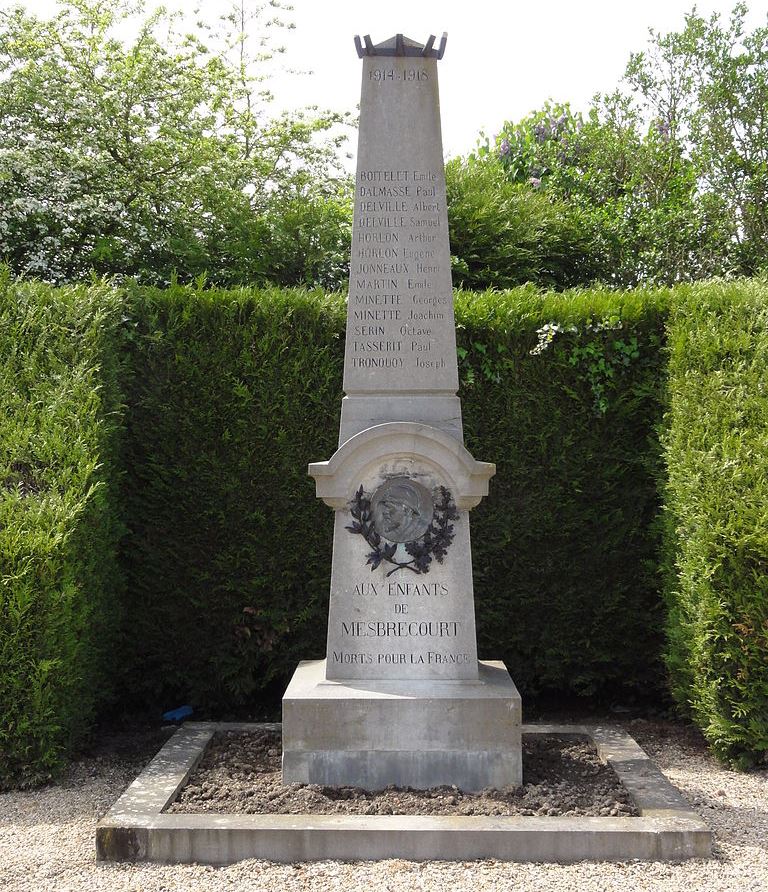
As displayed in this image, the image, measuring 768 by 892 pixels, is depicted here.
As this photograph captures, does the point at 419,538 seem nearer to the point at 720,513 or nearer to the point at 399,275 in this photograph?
the point at 399,275

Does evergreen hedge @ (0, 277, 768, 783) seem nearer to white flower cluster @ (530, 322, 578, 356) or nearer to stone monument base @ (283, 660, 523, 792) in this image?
white flower cluster @ (530, 322, 578, 356)

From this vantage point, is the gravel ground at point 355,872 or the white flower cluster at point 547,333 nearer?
the gravel ground at point 355,872

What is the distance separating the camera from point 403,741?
4.80 metres

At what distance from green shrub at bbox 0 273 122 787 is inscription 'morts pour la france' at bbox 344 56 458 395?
1807 mm

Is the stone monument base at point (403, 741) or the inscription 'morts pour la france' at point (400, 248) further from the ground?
the inscription 'morts pour la france' at point (400, 248)

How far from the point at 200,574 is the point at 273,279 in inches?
145

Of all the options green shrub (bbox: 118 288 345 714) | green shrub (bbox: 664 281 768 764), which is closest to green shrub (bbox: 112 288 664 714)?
green shrub (bbox: 118 288 345 714)

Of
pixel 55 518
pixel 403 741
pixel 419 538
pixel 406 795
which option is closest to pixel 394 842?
pixel 406 795

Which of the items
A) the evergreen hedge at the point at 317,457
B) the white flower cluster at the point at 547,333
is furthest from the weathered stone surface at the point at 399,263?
the white flower cluster at the point at 547,333

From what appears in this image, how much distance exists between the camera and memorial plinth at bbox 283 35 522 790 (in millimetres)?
4793

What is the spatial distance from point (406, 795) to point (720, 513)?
2485mm

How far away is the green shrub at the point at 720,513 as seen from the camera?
5.44 m

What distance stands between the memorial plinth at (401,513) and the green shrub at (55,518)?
4.54ft

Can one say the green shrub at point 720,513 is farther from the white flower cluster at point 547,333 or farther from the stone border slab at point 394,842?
the stone border slab at point 394,842
